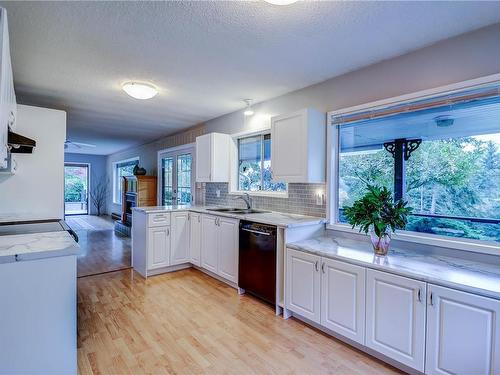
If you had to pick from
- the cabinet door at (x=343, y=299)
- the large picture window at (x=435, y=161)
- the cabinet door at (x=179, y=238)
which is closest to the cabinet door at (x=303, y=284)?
the cabinet door at (x=343, y=299)

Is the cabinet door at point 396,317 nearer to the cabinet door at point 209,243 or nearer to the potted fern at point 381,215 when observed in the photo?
the potted fern at point 381,215

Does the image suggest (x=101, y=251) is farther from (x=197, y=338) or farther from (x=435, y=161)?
(x=435, y=161)

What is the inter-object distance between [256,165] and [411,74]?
2.19 meters

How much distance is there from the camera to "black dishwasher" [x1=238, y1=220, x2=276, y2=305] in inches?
109

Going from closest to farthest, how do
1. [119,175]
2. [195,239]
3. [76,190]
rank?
1. [195,239]
2. [119,175]
3. [76,190]

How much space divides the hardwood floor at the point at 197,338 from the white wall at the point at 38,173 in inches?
45.8

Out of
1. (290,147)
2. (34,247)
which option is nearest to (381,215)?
(290,147)

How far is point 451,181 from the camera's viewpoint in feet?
7.54

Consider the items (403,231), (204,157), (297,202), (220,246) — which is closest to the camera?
(403,231)

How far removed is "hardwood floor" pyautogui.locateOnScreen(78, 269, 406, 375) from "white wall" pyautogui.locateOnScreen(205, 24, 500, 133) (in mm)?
2205

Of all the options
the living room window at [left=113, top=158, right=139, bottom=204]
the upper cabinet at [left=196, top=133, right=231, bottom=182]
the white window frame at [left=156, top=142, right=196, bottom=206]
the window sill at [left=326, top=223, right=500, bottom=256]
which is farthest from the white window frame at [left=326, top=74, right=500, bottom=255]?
the living room window at [left=113, top=158, right=139, bottom=204]

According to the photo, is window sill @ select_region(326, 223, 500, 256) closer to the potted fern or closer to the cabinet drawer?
the potted fern

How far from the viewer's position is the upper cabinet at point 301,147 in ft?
9.27

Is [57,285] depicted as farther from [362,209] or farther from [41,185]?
[41,185]
